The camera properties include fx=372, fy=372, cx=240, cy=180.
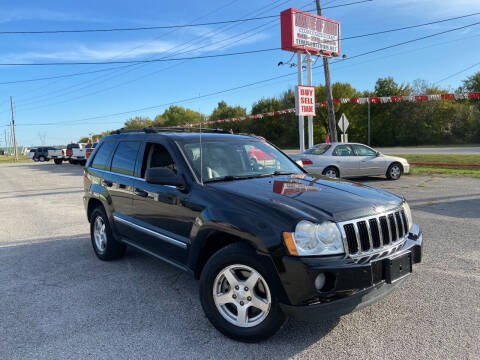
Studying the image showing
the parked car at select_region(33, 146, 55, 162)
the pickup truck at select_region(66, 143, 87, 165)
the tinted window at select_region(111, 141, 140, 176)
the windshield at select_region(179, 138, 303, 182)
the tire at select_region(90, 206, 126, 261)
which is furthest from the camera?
the parked car at select_region(33, 146, 55, 162)

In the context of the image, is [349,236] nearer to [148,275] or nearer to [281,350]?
[281,350]

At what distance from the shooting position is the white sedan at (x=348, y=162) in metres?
12.8

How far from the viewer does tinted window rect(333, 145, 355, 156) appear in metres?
13.1

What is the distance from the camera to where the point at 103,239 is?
5.01 m

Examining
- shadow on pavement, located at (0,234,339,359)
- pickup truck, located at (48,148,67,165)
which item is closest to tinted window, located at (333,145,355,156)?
shadow on pavement, located at (0,234,339,359)

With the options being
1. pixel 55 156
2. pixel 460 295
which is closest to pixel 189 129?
pixel 460 295

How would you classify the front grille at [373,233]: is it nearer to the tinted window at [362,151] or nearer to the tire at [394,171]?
the tinted window at [362,151]

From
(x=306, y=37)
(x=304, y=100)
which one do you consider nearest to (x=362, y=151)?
(x=304, y=100)

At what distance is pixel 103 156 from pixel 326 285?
3.74 metres

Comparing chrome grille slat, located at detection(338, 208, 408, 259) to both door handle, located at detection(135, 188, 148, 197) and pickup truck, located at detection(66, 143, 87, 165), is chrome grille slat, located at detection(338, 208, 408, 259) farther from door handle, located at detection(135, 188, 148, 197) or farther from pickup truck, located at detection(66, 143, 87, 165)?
pickup truck, located at detection(66, 143, 87, 165)

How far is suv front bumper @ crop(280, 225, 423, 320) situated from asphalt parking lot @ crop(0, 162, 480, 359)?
1.35ft

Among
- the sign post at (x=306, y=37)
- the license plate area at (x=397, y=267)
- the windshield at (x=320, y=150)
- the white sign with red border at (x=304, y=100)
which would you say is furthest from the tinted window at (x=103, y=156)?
the white sign with red border at (x=304, y=100)

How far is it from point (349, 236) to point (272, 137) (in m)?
60.1

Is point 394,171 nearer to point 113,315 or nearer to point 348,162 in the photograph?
point 348,162
